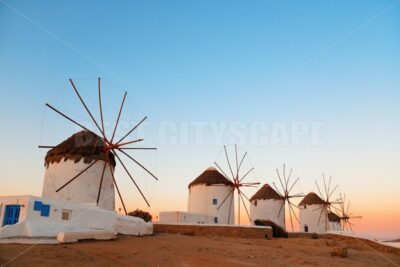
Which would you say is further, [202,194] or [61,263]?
[202,194]

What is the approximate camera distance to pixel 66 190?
771 inches

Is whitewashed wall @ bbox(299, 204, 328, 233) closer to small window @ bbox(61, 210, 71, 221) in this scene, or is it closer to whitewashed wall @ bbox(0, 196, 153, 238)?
whitewashed wall @ bbox(0, 196, 153, 238)

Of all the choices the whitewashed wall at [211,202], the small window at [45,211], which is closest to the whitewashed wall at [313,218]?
the whitewashed wall at [211,202]

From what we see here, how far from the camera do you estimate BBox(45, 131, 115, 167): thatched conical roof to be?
65.9 feet

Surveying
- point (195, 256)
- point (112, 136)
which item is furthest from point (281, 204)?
point (195, 256)

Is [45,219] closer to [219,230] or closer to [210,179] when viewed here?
[219,230]

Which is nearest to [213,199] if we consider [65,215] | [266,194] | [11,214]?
[266,194]

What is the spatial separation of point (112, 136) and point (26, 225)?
8.11 meters

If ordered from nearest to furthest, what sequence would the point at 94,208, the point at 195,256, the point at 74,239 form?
1. the point at 195,256
2. the point at 74,239
3. the point at 94,208

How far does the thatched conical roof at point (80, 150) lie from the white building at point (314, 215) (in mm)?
30172

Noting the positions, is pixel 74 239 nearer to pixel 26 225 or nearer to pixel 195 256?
pixel 26 225

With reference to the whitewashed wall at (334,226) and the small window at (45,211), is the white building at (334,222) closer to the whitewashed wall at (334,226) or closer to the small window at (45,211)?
the whitewashed wall at (334,226)

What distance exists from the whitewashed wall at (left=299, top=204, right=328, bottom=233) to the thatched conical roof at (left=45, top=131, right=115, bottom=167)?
30174 mm

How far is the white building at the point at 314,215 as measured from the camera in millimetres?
41031
